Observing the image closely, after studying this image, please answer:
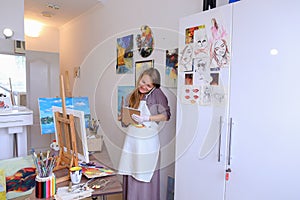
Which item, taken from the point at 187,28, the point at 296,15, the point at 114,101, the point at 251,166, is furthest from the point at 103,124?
the point at 296,15

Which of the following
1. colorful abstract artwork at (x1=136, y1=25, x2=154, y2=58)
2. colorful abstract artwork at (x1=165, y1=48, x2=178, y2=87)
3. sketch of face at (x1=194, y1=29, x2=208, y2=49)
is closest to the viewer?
sketch of face at (x1=194, y1=29, x2=208, y2=49)

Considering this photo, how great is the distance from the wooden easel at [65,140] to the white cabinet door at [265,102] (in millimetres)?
931

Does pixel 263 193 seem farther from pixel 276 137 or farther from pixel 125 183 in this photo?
pixel 125 183

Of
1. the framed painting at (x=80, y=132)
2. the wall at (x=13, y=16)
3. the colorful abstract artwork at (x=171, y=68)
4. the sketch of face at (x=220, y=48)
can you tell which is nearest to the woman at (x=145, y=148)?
the colorful abstract artwork at (x=171, y=68)

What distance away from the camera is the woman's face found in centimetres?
191

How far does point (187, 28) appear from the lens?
5.05 feet

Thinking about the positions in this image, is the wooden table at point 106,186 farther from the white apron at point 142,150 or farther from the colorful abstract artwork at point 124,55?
the colorful abstract artwork at point 124,55

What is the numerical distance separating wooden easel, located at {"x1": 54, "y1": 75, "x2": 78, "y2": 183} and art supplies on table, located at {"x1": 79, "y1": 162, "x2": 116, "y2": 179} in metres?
0.09

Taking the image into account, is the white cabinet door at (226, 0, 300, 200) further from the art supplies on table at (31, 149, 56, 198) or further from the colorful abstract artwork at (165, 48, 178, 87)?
the art supplies on table at (31, 149, 56, 198)

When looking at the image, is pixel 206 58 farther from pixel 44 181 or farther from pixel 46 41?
pixel 46 41

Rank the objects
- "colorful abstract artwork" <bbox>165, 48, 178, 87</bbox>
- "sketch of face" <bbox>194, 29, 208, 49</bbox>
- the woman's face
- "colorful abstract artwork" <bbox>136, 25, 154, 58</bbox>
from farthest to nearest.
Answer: "colorful abstract artwork" <bbox>136, 25, 154, 58</bbox>
"colorful abstract artwork" <bbox>165, 48, 178, 87</bbox>
the woman's face
"sketch of face" <bbox>194, 29, 208, 49</bbox>

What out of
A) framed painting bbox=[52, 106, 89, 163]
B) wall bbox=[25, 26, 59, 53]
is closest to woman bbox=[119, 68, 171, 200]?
framed painting bbox=[52, 106, 89, 163]

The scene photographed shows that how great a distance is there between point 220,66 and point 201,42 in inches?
8.8

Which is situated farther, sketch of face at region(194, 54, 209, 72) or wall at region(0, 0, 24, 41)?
wall at region(0, 0, 24, 41)
